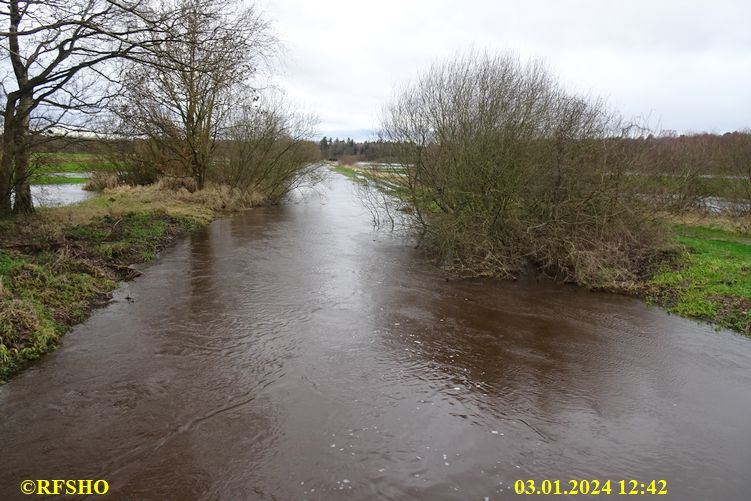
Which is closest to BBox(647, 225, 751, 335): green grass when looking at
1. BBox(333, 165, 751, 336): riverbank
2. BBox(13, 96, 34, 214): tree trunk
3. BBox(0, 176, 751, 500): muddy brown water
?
BBox(333, 165, 751, 336): riverbank

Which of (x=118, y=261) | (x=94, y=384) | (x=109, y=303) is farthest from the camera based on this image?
(x=118, y=261)

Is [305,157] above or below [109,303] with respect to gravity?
above

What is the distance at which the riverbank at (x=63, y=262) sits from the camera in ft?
21.2

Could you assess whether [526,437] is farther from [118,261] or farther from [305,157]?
[305,157]

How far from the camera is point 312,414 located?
536 centimetres

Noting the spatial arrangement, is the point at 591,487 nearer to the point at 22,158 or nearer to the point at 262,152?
the point at 22,158

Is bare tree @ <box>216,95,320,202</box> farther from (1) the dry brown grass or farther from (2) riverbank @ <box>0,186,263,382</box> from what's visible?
(1) the dry brown grass

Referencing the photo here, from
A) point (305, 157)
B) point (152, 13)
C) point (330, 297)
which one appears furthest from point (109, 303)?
point (305, 157)

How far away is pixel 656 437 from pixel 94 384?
682 cm

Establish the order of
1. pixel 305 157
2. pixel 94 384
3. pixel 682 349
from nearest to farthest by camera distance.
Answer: pixel 94 384
pixel 682 349
pixel 305 157

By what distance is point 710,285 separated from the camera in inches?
409

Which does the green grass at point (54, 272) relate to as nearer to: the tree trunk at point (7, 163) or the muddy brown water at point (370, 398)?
the muddy brown water at point (370, 398)

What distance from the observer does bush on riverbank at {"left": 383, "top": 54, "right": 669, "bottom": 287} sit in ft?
40.1

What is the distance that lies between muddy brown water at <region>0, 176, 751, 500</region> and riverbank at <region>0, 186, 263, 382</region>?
14.9 inches
